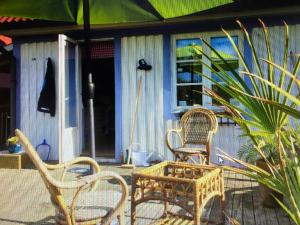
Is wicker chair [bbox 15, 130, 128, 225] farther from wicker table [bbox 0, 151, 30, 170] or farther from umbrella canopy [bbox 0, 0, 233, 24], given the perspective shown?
wicker table [bbox 0, 151, 30, 170]

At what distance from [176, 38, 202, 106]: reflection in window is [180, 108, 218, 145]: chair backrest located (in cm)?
88

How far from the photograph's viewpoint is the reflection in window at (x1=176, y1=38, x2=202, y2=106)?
19.5 ft

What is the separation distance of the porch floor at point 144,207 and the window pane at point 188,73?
1896mm

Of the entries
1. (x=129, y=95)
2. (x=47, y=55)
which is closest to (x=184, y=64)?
(x=129, y=95)

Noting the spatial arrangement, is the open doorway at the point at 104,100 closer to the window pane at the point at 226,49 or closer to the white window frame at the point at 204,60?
the white window frame at the point at 204,60

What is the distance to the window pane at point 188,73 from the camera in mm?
5957

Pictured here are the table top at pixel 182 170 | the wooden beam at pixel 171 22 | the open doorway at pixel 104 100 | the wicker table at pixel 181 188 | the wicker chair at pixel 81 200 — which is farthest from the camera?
the open doorway at pixel 104 100

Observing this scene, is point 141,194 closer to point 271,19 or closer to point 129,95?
point 129,95

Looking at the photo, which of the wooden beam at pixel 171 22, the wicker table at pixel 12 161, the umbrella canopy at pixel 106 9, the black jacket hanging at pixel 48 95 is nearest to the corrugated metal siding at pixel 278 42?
the wooden beam at pixel 171 22

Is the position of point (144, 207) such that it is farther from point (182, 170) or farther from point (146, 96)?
point (146, 96)

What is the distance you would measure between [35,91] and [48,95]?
0.37 meters

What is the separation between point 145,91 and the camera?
20.2 ft

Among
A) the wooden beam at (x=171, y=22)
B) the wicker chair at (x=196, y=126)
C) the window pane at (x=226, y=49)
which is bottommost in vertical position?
the wicker chair at (x=196, y=126)

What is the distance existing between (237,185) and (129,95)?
258 centimetres
